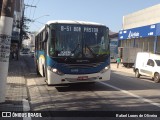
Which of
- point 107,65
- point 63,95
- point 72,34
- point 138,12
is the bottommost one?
point 63,95

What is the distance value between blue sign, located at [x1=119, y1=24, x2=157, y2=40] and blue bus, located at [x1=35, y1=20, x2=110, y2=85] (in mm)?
29739

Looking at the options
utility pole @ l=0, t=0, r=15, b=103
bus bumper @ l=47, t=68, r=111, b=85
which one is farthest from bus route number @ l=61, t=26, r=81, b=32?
utility pole @ l=0, t=0, r=15, b=103

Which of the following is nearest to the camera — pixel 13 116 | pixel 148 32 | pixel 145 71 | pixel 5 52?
pixel 13 116

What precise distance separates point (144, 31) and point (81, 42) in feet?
112

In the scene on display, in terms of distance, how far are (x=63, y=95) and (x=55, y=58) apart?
5.44 feet

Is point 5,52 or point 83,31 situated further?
point 83,31

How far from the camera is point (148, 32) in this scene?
4684 centimetres

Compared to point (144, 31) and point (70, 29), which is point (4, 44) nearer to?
point (70, 29)

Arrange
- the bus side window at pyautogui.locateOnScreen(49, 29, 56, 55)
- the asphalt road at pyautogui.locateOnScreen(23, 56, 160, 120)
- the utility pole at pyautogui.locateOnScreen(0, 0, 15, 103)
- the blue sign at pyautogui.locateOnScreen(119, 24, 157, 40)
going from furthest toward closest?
the blue sign at pyautogui.locateOnScreen(119, 24, 157, 40), the bus side window at pyautogui.locateOnScreen(49, 29, 56, 55), the utility pole at pyautogui.locateOnScreen(0, 0, 15, 103), the asphalt road at pyautogui.locateOnScreen(23, 56, 160, 120)

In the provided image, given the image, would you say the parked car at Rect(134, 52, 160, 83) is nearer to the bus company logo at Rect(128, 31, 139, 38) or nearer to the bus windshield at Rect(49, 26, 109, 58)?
the bus windshield at Rect(49, 26, 109, 58)

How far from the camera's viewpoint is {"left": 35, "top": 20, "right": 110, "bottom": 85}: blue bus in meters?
15.1

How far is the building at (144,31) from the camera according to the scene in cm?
4538

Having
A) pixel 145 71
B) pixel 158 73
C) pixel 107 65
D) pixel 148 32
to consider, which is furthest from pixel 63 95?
pixel 148 32

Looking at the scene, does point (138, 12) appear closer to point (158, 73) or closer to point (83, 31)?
point (158, 73)
